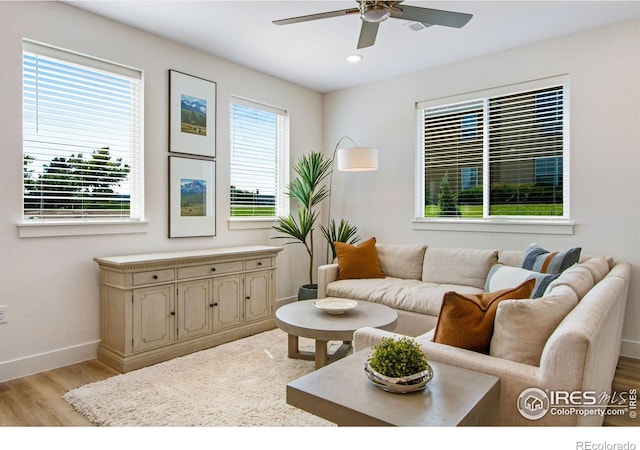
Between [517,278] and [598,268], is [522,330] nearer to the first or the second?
[517,278]

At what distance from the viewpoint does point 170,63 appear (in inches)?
146

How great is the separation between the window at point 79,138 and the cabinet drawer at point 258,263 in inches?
41.3

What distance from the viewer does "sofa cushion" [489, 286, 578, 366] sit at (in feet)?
5.07

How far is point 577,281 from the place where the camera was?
82.3 inches

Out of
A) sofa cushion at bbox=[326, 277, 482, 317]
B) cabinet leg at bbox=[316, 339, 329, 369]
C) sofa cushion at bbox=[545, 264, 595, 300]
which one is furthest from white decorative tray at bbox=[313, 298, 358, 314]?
sofa cushion at bbox=[545, 264, 595, 300]

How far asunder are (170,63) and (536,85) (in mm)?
3384

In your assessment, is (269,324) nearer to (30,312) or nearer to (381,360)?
(30,312)

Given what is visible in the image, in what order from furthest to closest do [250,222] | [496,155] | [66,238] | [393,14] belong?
[250,222] < [496,155] < [66,238] < [393,14]

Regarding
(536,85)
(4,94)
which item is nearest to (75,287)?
(4,94)

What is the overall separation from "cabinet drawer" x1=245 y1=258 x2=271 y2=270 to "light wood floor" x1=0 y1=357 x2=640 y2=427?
1395 mm

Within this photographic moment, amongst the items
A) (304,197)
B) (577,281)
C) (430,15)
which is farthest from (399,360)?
(304,197)

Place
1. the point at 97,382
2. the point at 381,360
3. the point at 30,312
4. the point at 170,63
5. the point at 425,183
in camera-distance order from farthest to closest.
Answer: the point at 425,183 → the point at 170,63 → the point at 30,312 → the point at 97,382 → the point at 381,360

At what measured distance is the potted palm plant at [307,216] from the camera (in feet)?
14.9

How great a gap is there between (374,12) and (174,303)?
99.5 inches
